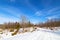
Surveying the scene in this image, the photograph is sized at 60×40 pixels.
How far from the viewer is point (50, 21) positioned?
90125 mm

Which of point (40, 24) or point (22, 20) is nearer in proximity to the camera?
point (22, 20)

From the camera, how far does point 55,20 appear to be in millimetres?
93688

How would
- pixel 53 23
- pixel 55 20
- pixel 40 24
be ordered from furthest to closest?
pixel 40 24, pixel 55 20, pixel 53 23

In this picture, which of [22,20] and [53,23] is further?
[53,23]

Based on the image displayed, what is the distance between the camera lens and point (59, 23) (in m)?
90.1

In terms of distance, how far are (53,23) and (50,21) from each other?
13.9ft

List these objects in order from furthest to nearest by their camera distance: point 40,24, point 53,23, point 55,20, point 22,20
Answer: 1. point 40,24
2. point 55,20
3. point 53,23
4. point 22,20

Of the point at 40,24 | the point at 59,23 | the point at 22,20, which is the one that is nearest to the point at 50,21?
the point at 59,23

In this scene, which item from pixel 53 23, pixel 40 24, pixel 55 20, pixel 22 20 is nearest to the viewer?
pixel 22 20

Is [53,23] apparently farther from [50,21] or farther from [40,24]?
[40,24]

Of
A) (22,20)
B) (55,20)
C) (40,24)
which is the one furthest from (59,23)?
(22,20)

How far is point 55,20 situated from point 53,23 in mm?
8132

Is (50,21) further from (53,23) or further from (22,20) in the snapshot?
(22,20)

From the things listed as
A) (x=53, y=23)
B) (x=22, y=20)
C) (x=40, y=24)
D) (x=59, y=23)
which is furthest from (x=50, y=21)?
(x=22, y=20)
